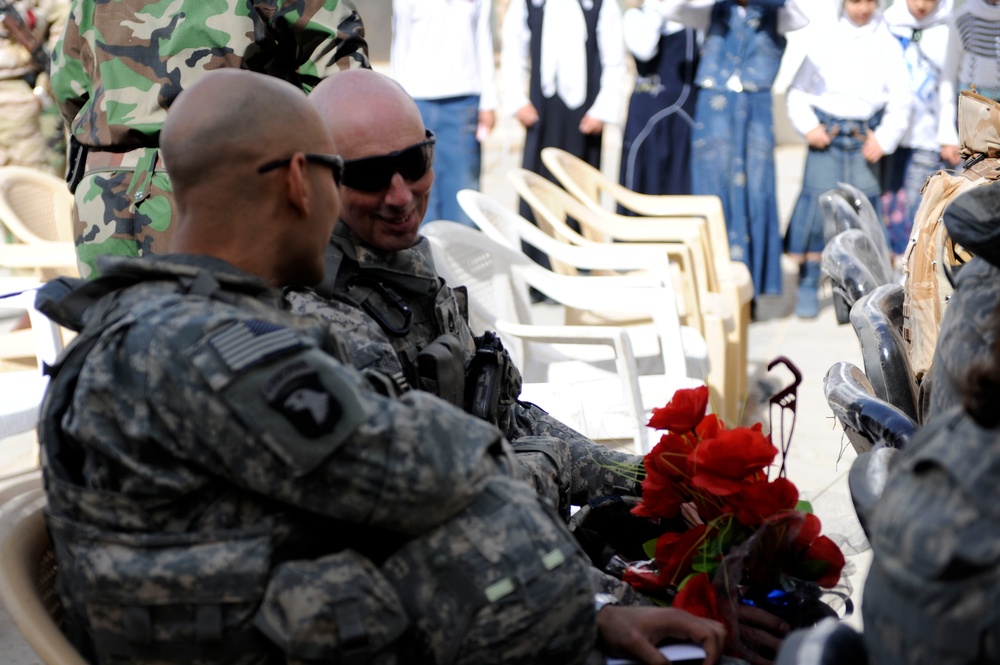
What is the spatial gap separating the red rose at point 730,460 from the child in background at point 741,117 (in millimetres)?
5558

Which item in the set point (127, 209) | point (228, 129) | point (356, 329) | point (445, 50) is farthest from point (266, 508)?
point (445, 50)

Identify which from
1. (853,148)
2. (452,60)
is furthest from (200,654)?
(853,148)

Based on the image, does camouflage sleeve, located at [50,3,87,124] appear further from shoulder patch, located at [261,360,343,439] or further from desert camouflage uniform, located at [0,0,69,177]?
desert camouflage uniform, located at [0,0,69,177]

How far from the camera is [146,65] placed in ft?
9.44

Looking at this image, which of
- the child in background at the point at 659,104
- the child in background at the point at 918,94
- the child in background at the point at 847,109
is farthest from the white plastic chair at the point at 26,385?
the child in background at the point at 918,94

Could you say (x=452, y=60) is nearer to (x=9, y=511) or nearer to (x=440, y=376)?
(x=440, y=376)

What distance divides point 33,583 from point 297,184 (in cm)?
65

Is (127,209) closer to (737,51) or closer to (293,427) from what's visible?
(293,427)

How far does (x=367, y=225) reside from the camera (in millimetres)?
2236

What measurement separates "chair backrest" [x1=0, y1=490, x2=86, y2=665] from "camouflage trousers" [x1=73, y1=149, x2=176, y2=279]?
3.98 feet

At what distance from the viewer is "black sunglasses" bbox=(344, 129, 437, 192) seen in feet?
7.21

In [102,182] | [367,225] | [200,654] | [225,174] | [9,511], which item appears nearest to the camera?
[200,654]

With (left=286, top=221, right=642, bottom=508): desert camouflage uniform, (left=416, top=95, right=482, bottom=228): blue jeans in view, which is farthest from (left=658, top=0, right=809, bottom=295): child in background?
(left=286, top=221, right=642, bottom=508): desert camouflage uniform

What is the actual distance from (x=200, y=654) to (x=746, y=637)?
0.81 meters
